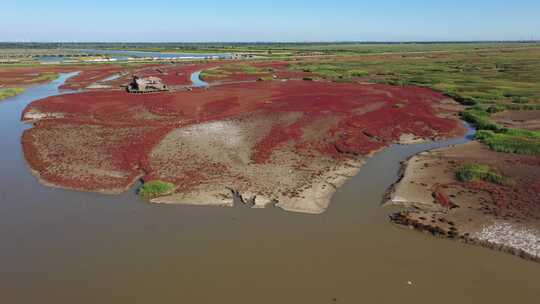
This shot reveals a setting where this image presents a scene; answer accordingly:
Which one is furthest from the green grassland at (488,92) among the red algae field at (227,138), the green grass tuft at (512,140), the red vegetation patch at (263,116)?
the red vegetation patch at (263,116)

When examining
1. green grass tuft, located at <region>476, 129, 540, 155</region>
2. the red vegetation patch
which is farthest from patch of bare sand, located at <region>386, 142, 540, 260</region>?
the red vegetation patch

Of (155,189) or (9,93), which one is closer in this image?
(155,189)

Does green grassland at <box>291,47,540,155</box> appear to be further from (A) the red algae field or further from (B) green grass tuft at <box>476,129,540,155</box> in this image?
(A) the red algae field

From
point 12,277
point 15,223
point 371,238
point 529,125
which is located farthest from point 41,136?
point 529,125

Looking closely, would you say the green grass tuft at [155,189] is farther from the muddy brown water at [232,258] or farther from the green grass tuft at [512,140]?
the green grass tuft at [512,140]

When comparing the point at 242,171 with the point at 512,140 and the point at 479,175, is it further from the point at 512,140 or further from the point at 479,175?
the point at 512,140

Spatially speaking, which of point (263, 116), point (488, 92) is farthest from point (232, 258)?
point (488, 92)
